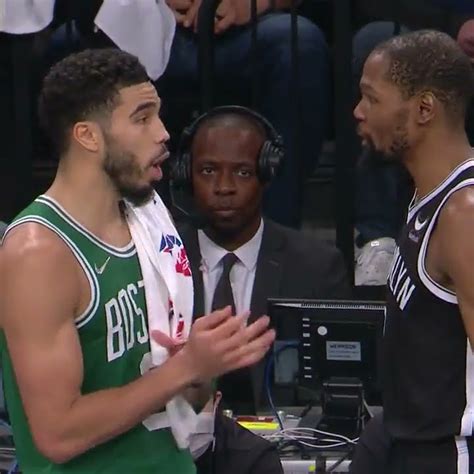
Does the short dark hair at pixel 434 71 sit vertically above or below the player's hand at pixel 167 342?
above

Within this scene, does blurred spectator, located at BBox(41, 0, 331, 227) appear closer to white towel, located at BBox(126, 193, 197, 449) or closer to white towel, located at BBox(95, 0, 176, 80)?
white towel, located at BBox(95, 0, 176, 80)

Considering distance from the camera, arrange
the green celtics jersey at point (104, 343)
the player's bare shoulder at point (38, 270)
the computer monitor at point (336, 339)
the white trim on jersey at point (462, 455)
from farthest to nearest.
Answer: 1. the computer monitor at point (336, 339)
2. the white trim on jersey at point (462, 455)
3. the green celtics jersey at point (104, 343)
4. the player's bare shoulder at point (38, 270)

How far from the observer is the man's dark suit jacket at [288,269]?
5.38 m

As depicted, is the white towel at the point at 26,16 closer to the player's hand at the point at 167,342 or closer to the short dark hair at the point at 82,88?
the short dark hair at the point at 82,88

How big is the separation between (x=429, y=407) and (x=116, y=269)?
97cm

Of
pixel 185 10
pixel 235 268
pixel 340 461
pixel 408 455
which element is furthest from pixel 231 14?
pixel 408 455

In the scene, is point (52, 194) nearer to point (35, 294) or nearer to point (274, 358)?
point (35, 294)

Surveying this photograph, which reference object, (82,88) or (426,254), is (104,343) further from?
(426,254)

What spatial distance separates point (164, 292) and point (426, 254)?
2.37 ft

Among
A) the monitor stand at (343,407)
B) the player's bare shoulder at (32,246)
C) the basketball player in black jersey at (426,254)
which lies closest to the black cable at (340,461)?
the monitor stand at (343,407)

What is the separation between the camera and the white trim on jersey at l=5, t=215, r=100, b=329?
145 inches

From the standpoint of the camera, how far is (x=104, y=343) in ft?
12.2

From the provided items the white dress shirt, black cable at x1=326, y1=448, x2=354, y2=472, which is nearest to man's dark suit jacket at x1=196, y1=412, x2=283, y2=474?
black cable at x1=326, y1=448, x2=354, y2=472

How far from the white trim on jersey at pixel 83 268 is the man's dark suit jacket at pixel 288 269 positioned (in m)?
1.69
